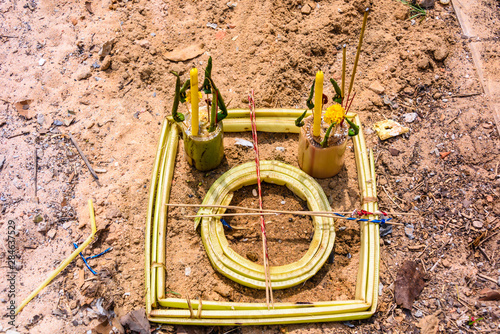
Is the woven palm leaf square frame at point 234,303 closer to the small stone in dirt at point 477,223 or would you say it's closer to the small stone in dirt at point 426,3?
the small stone in dirt at point 477,223

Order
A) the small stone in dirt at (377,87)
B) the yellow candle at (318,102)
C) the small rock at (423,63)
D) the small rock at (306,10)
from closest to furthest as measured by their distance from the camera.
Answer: the yellow candle at (318,102)
the small stone in dirt at (377,87)
the small rock at (423,63)
the small rock at (306,10)

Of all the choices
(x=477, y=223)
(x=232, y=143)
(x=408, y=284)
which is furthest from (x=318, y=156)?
(x=477, y=223)

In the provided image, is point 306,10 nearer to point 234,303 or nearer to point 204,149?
point 204,149

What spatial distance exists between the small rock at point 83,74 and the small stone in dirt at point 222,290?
322 centimetres

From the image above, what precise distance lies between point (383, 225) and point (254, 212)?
133cm

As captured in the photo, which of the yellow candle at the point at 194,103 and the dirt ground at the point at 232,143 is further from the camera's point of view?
the dirt ground at the point at 232,143

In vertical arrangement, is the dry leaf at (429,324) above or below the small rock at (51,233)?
below

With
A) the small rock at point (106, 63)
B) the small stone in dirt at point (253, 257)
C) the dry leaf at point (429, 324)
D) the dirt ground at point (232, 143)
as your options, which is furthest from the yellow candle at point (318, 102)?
the small rock at point (106, 63)

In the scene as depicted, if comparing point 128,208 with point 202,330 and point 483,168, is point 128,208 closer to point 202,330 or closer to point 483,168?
point 202,330

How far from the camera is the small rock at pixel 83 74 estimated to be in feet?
16.8

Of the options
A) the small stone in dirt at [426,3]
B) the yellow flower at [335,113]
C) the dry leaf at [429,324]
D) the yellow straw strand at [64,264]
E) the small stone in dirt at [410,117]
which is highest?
the small stone in dirt at [426,3]

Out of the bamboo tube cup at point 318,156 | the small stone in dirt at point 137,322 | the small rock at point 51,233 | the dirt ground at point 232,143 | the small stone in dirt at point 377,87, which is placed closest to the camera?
the small stone in dirt at point 137,322

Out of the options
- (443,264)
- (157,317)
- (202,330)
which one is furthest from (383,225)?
(157,317)

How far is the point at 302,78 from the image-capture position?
16.5 ft
